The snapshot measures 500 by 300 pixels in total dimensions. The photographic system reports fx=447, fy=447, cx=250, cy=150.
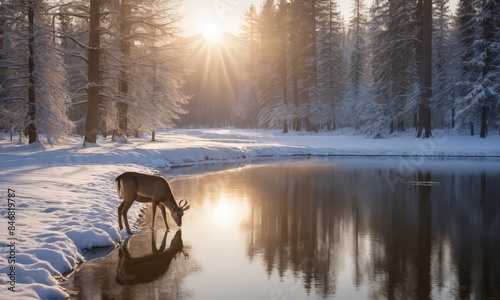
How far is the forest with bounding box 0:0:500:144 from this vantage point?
24875 mm

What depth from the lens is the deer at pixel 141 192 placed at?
1008 centimetres

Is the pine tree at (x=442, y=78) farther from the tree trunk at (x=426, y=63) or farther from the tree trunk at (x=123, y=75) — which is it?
the tree trunk at (x=123, y=75)

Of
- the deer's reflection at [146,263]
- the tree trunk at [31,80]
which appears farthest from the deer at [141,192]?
the tree trunk at [31,80]

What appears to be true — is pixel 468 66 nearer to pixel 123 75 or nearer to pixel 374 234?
pixel 123 75

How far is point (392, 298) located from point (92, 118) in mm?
21812

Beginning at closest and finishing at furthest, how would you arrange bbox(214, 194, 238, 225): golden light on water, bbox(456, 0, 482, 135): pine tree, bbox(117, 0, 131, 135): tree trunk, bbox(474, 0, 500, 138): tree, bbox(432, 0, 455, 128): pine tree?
bbox(214, 194, 238, 225): golden light on water
bbox(117, 0, 131, 135): tree trunk
bbox(474, 0, 500, 138): tree
bbox(456, 0, 482, 135): pine tree
bbox(432, 0, 455, 128): pine tree

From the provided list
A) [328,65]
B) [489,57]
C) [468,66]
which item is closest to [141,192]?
[489,57]

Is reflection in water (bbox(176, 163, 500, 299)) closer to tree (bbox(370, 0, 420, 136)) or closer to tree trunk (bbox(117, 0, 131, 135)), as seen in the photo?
tree trunk (bbox(117, 0, 131, 135))

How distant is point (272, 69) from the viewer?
60.9 m

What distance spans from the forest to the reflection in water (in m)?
11.4

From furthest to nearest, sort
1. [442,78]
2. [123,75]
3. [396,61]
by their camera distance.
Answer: [442,78], [396,61], [123,75]

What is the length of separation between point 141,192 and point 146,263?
254 centimetres

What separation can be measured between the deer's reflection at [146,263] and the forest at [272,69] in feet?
57.4

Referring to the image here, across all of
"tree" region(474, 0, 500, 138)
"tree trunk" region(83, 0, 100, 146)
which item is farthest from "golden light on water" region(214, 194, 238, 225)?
"tree" region(474, 0, 500, 138)
